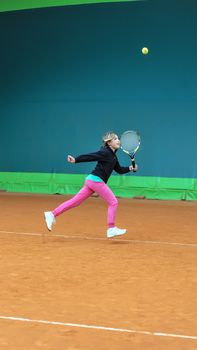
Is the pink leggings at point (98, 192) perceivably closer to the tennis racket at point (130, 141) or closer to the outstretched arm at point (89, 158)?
the outstretched arm at point (89, 158)

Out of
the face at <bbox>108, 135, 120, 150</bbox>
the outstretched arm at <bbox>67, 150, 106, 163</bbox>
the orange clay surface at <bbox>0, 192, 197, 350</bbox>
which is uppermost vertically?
the face at <bbox>108, 135, 120, 150</bbox>

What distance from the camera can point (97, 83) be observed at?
16125mm

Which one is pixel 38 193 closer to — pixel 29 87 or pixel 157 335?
pixel 29 87

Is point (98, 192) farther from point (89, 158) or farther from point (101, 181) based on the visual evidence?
point (89, 158)

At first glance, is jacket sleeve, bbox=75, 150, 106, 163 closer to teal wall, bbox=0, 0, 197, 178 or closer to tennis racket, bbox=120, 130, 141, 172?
tennis racket, bbox=120, 130, 141, 172

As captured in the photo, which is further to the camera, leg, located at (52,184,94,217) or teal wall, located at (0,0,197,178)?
teal wall, located at (0,0,197,178)

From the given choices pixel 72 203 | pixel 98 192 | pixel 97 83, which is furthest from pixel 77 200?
pixel 97 83

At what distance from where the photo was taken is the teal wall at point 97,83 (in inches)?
601

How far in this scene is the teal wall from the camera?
50.1 feet

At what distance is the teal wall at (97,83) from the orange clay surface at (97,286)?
6.37m

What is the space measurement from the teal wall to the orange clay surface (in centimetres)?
637

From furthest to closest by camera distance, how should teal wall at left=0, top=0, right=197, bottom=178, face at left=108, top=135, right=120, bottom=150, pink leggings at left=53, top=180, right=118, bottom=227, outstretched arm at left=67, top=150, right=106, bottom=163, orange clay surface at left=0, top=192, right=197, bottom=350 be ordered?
teal wall at left=0, top=0, right=197, bottom=178, face at left=108, top=135, right=120, bottom=150, pink leggings at left=53, top=180, right=118, bottom=227, outstretched arm at left=67, top=150, right=106, bottom=163, orange clay surface at left=0, top=192, right=197, bottom=350

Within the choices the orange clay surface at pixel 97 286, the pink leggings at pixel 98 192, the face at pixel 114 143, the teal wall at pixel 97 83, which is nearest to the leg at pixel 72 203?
the pink leggings at pixel 98 192

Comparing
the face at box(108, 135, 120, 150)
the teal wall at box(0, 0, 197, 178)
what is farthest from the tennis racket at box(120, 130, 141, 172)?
the teal wall at box(0, 0, 197, 178)
